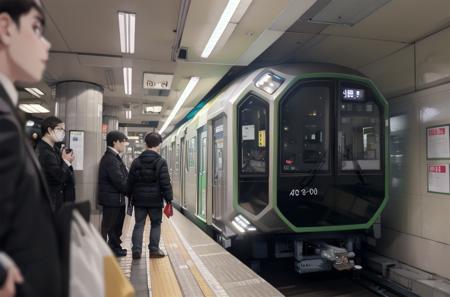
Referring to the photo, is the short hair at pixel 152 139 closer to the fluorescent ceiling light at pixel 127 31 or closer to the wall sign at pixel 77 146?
the fluorescent ceiling light at pixel 127 31

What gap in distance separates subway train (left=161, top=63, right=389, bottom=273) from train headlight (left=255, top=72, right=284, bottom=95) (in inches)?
0.5

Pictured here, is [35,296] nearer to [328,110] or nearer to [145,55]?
[328,110]

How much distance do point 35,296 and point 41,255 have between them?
10cm

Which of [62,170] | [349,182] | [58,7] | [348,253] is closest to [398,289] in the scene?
[348,253]

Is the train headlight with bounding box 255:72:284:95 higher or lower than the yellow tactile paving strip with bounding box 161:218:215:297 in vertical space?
higher

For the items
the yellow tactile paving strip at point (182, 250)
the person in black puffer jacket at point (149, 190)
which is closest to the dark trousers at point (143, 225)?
the person in black puffer jacket at point (149, 190)

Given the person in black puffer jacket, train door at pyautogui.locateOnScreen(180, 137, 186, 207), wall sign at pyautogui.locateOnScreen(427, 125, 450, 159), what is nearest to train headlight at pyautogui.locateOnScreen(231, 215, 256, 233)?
the person in black puffer jacket

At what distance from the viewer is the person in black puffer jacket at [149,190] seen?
4.00 m

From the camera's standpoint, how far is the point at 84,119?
6.33m

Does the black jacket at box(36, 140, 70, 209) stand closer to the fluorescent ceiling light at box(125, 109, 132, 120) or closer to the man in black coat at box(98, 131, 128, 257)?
the man in black coat at box(98, 131, 128, 257)

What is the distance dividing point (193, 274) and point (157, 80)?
3627 mm

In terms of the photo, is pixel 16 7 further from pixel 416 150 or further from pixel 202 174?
pixel 202 174

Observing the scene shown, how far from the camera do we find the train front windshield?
14.0ft

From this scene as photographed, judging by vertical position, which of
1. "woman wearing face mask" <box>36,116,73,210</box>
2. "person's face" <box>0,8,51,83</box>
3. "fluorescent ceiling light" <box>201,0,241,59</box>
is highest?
"fluorescent ceiling light" <box>201,0,241,59</box>
